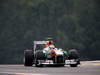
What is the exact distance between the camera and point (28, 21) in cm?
10638

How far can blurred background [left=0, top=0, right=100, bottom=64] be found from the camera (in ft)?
301

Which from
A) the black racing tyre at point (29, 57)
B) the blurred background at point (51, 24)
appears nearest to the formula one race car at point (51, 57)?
the black racing tyre at point (29, 57)

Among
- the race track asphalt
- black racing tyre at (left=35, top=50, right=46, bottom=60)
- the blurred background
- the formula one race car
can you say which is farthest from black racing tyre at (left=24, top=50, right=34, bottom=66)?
the blurred background

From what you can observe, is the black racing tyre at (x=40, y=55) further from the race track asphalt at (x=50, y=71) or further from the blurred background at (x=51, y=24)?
the blurred background at (x=51, y=24)

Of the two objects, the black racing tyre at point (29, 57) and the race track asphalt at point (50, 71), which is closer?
the race track asphalt at point (50, 71)

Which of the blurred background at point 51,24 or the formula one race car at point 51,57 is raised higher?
the blurred background at point 51,24

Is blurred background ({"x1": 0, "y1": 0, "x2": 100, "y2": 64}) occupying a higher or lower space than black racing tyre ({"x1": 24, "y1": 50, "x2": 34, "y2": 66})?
higher

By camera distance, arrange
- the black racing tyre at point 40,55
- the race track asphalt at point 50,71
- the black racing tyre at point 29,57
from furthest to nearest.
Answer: the black racing tyre at point 29,57 < the black racing tyre at point 40,55 < the race track asphalt at point 50,71

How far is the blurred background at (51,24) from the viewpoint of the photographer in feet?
301

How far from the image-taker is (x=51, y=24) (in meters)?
104

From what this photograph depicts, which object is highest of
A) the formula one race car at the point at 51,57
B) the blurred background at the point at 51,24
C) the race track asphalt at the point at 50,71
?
the blurred background at the point at 51,24

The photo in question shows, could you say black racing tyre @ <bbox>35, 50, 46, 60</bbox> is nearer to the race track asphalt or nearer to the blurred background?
the race track asphalt

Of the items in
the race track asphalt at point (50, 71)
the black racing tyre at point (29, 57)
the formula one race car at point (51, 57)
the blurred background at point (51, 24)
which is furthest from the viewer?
the blurred background at point (51, 24)

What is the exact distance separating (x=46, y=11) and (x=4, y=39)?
1422cm
